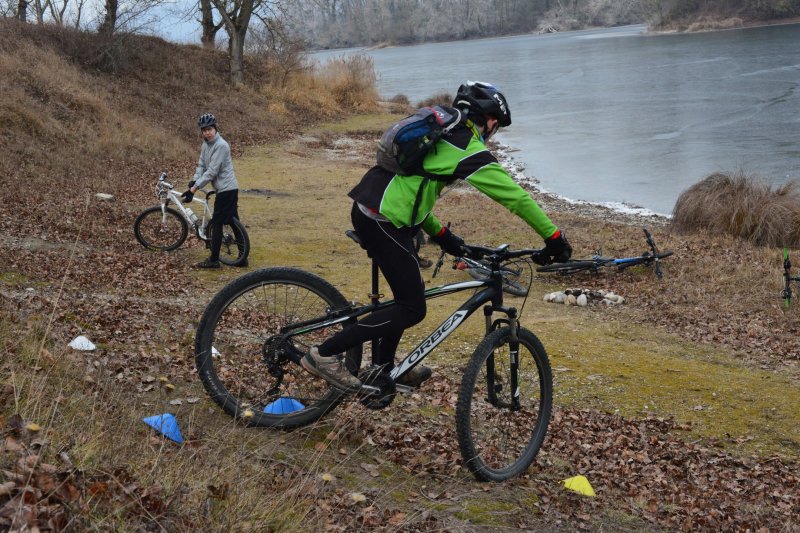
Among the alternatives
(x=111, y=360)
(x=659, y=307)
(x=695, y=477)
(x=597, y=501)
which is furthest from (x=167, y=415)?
(x=659, y=307)

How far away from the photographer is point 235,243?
42.0ft

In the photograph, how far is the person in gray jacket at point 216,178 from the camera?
11844mm

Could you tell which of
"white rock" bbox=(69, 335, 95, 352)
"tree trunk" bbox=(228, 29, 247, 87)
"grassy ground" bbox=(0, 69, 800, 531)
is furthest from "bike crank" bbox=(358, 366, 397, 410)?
"tree trunk" bbox=(228, 29, 247, 87)

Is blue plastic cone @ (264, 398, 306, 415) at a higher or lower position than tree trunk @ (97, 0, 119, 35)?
lower

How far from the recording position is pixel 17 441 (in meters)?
3.48

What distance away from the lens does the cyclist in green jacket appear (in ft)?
15.1

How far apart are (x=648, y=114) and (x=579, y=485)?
1544 inches

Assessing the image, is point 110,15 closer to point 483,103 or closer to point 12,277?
point 12,277

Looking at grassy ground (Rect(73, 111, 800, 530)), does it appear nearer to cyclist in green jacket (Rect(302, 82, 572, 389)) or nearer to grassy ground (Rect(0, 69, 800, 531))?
grassy ground (Rect(0, 69, 800, 531))

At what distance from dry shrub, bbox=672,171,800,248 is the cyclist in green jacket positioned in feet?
42.4

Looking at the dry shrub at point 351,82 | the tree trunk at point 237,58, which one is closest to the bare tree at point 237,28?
the tree trunk at point 237,58

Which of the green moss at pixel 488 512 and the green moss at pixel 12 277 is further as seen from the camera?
the green moss at pixel 12 277

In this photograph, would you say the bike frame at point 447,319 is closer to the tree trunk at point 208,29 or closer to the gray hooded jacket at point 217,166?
the gray hooded jacket at point 217,166

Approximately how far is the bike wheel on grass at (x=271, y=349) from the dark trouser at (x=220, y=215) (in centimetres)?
688
